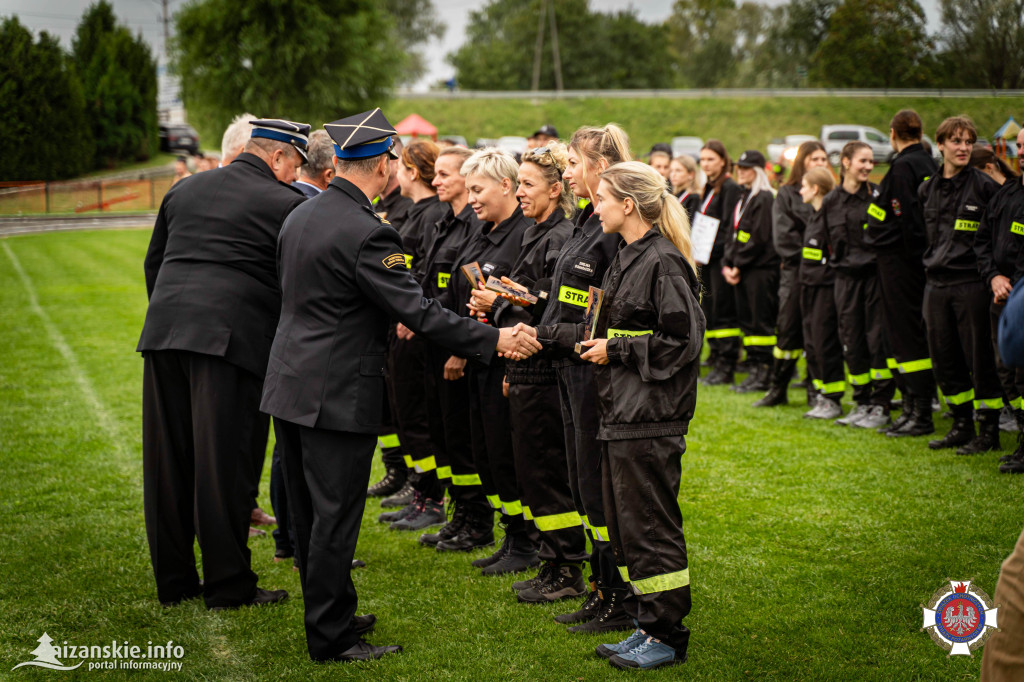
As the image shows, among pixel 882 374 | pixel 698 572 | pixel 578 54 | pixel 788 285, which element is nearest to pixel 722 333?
pixel 788 285

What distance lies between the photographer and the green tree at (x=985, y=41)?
12.1m

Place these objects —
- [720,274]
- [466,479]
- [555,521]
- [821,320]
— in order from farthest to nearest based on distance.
Answer: 1. [720,274]
2. [821,320]
3. [466,479]
4. [555,521]

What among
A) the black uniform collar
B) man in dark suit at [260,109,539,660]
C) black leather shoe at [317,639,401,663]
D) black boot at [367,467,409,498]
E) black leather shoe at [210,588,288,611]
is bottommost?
black boot at [367,467,409,498]

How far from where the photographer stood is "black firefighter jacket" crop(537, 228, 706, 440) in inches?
161

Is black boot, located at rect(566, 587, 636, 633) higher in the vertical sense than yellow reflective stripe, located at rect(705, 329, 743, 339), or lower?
lower

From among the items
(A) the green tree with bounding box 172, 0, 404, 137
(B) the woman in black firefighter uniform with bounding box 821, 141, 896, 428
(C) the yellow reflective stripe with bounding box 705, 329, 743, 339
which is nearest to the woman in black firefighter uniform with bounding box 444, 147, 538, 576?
(B) the woman in black firefighter uniform with bounding box 821, 141, 896, 428

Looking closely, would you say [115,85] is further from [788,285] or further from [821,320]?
[821,320]

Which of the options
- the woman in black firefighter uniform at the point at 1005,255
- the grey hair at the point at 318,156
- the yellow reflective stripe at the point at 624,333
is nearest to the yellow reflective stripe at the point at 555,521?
the yellow reflective stripe at the point at 624,333

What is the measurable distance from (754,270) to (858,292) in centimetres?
202

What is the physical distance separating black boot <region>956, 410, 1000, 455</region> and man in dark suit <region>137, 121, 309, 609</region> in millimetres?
5645

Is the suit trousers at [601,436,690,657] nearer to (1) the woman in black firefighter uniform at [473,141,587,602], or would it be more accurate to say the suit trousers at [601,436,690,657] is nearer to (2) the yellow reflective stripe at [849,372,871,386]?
(1) the woman in black firefighter uniform at [473,141,587,602]

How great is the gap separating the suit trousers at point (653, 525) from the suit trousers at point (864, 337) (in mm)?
5280

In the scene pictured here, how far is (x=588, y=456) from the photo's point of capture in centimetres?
463

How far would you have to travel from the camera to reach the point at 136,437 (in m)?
9.04
